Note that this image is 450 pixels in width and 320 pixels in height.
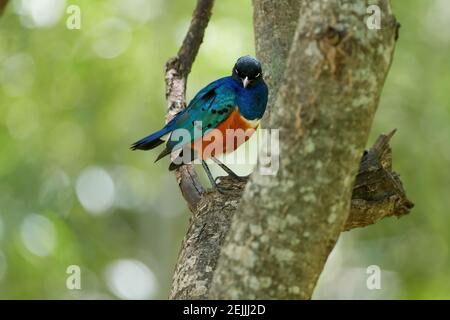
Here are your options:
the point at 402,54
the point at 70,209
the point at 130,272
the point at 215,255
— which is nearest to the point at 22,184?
the point at 70,209

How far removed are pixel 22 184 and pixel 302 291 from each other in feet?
34.0

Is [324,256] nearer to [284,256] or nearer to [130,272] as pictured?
[284,256]

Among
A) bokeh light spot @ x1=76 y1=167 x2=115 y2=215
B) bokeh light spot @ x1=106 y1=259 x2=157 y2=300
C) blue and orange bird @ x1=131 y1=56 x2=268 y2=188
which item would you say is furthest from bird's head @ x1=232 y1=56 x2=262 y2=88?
bokeh light spot @ x1=106 y1=259 x2=157 y2=300

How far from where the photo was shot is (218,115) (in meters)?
6.08

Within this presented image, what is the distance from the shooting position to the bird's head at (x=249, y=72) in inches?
238

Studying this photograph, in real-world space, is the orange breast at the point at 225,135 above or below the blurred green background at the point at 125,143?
below

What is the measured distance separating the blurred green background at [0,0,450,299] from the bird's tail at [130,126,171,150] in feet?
22.5

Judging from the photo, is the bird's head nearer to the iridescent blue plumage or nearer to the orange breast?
the iridescent blue plumage

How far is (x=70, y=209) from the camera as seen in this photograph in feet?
47.6

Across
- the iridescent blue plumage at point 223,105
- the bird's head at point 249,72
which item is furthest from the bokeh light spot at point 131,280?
the bird's head at point 249,72

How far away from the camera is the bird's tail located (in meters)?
6.04

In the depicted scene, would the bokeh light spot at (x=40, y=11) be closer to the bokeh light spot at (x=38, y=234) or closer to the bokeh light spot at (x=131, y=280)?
the bokeh light spot at (x=38, y=234)

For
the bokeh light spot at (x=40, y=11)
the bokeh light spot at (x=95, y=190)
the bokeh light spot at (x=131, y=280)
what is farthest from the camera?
the bokeh light spot at (x=131, y=280)

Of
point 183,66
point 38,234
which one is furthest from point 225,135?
point 38,234
